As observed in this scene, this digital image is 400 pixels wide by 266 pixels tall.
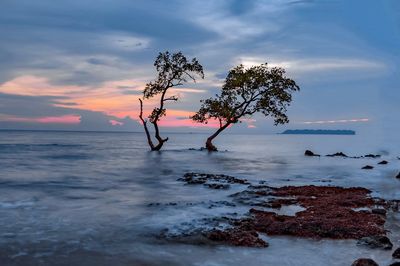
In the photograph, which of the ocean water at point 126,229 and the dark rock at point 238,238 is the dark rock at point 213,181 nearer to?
the ocean water at point 126,229

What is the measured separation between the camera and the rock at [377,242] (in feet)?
34.1

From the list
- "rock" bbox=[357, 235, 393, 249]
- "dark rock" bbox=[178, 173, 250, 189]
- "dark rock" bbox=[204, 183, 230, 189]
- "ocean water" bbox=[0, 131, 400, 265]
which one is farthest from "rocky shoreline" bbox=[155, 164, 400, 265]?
"dark rock" bbox=[178, 173, 250, 189]

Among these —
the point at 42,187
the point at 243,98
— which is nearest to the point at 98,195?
the point at 42,187

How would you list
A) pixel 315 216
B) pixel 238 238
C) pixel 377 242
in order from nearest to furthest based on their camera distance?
pixel 377 242
pixel 238 238
pixel 315 216

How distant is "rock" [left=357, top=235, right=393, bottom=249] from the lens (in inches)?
409

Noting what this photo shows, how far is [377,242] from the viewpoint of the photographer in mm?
10641

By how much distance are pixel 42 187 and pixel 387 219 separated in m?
19.1

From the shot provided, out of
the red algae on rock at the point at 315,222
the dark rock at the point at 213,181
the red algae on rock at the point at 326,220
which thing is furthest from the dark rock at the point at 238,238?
the dark rock at the point at 213,181

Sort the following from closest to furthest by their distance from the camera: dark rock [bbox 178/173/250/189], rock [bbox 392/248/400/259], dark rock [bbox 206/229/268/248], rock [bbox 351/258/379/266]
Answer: rock [bbox 351/258/379/266] → rock [bbox 392/248/400/259] → dark rock [bbox 206/229/268/248] → dark rock [bbox 178/173/250/189]

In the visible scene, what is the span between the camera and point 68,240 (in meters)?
11.4

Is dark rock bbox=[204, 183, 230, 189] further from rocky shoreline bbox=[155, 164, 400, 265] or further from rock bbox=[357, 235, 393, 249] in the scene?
rock bbox=[357, 235, 393, 249]

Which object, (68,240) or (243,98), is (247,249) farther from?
(243,98)

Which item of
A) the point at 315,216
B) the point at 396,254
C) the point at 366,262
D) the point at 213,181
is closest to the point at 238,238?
the point at 366,262

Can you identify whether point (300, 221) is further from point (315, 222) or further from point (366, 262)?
point (366, 262)
